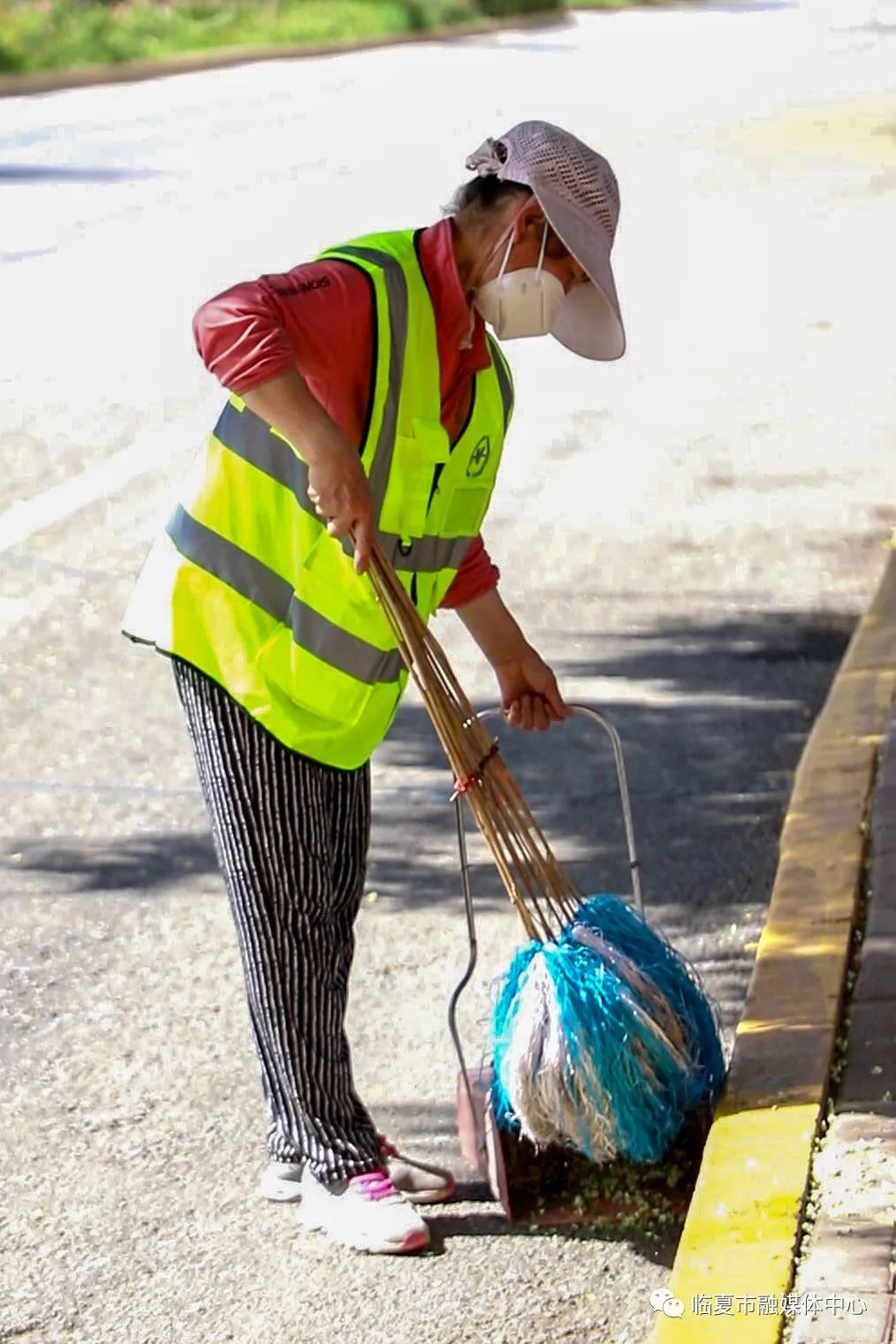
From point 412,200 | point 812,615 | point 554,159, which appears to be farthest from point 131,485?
point 412,200

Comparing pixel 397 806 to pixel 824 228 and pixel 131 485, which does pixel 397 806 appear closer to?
pixel 131 485

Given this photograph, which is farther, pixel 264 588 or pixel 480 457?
pixel 480 457

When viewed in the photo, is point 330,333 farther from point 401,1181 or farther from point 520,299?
point 401,1181

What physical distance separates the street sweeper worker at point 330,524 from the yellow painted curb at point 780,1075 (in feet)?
1.78

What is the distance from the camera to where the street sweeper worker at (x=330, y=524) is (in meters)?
3.29

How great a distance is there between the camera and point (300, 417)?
124 inches

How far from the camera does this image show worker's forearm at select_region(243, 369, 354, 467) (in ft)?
10.4

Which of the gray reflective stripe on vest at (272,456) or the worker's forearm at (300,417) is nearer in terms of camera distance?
the worker's forearm at (300,417)

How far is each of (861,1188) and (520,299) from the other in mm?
1532

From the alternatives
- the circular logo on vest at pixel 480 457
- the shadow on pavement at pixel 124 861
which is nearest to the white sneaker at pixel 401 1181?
the circular logo on vest at pixel 480 457

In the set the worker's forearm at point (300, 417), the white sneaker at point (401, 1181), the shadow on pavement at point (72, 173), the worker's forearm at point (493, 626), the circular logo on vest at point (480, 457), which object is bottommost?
the shadow on pavement at point (72, 173)

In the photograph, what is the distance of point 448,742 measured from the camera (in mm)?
3547

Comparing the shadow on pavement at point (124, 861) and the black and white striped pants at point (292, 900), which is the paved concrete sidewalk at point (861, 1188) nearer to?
the black and white striped pants at point (292, 900)
